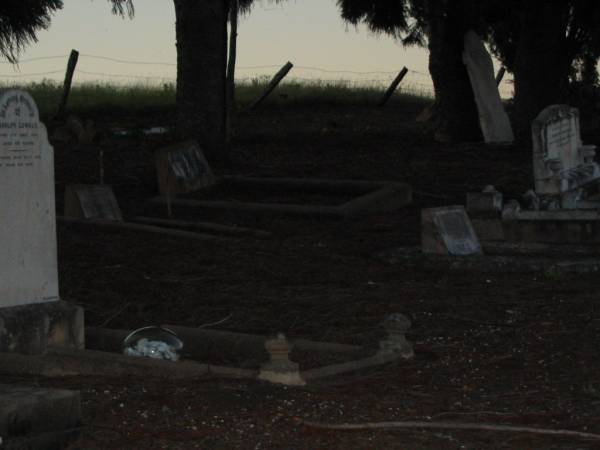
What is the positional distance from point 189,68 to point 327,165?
8.30ft

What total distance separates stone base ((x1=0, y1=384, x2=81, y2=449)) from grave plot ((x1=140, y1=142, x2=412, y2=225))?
8173mm

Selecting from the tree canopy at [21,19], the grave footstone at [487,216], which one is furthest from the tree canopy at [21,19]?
the grave footstone at [487,216]

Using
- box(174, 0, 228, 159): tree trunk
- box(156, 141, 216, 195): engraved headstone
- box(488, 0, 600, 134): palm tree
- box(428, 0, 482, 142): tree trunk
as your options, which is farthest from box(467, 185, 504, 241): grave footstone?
box(488, 0, 600, 134): palm tree

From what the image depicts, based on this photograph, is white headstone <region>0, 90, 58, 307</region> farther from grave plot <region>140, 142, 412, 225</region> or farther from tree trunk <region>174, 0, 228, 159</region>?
tree trunk <region>174, 0, 228, 159</region>

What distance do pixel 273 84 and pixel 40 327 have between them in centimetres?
2399

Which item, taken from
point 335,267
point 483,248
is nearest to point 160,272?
point 335,267

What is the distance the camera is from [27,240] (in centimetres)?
675

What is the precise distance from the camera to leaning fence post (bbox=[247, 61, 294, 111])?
30.0m

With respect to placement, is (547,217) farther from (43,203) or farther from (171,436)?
(171,436)

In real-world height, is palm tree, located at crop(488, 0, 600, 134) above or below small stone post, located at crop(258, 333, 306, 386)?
above

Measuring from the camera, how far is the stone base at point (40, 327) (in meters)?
6.61

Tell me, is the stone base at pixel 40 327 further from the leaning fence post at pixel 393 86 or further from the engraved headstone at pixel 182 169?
the leaning fence post at pixel 393 86

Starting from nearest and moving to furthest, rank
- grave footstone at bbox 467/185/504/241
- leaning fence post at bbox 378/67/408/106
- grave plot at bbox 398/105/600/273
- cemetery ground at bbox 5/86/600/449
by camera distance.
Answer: cemetery ground at bbox 5/86/600/449
grave plot at bbox 398/105/600/273
grave footstone at bbox 467/185/504/241
leaning fence post at bbox 378/67/408/106

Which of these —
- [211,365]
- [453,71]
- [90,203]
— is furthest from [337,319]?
[453,71]
